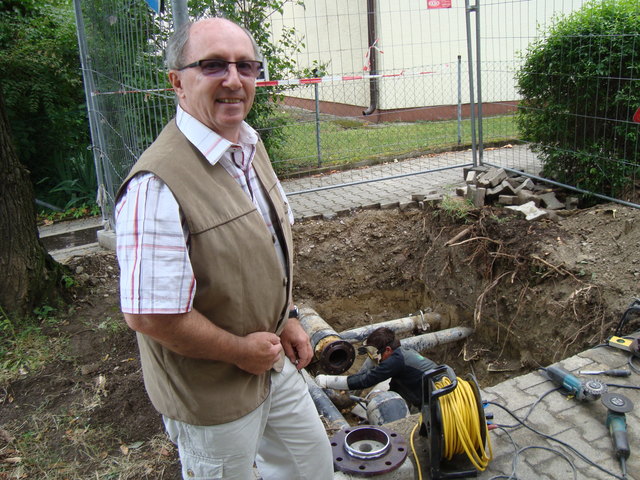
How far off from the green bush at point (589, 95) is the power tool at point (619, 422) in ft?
10.8

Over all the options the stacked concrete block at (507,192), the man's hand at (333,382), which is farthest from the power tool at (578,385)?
the stacked concrete block at (507,192)

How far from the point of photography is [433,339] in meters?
5.35

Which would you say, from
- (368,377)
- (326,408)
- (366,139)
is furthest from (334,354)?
(366,139)

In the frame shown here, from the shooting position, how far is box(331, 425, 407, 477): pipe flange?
2.73 m

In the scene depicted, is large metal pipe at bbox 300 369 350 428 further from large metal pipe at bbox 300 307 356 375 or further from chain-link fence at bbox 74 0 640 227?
chain-link fence at bbox 74 0 640 227

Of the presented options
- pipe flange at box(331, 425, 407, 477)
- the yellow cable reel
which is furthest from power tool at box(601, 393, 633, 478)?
pipe flange at box(331, 425, 407, 477)

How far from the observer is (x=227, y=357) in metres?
1.81

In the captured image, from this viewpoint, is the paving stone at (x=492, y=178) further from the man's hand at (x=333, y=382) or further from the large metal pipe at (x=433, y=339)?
the man's hand at (x=333, y=382)

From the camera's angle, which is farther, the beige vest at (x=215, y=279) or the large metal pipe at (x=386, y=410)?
the large metal pipe at (x=386, y=410)

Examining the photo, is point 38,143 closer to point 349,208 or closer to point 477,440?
point 349,208

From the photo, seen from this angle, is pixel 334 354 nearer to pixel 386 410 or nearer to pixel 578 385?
pixel 386 410

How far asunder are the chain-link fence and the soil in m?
1.32

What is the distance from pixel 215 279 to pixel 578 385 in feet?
8.69

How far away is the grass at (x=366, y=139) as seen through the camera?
863 cm
